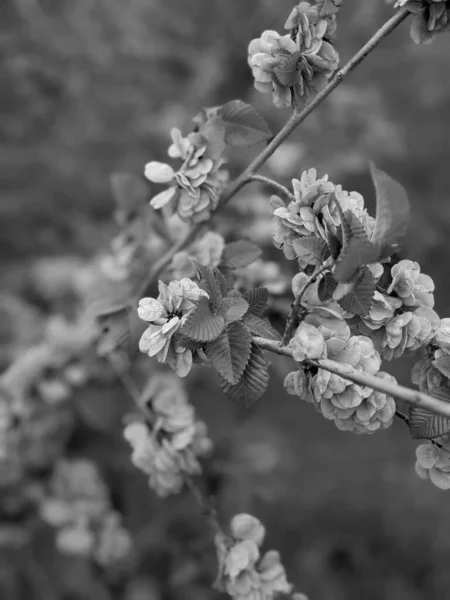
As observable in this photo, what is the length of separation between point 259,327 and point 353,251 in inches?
5.5

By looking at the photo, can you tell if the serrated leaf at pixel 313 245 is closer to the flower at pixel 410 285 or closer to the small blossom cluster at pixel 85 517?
the flower at pixel 410 285

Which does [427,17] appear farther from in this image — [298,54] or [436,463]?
[436,463]

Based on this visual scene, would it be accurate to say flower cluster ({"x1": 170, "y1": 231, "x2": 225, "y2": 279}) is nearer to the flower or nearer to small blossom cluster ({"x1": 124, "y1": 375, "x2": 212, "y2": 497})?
small blossom cluster ({"x1": 124, "y1": 375, "x2": 212, "y2": 497})

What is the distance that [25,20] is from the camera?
1.65 meters

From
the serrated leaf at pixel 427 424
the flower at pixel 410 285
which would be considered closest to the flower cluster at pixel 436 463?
the serrated leaf at pixel 427 424

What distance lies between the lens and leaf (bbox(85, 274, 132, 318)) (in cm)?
89

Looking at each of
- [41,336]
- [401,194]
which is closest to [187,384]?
[41,336]

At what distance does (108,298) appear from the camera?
100cm

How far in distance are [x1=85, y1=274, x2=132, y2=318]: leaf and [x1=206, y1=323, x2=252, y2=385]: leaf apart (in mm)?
292

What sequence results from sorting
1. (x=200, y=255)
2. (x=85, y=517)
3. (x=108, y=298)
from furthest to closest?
1. (x=85, y=517)
2. (x=108, y=298)
3. (x=200, y=255)

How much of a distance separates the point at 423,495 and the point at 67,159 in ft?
4.26

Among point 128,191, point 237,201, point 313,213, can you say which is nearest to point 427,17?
point 313,213

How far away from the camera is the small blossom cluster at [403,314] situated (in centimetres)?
59

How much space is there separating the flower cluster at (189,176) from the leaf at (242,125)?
47 mm
